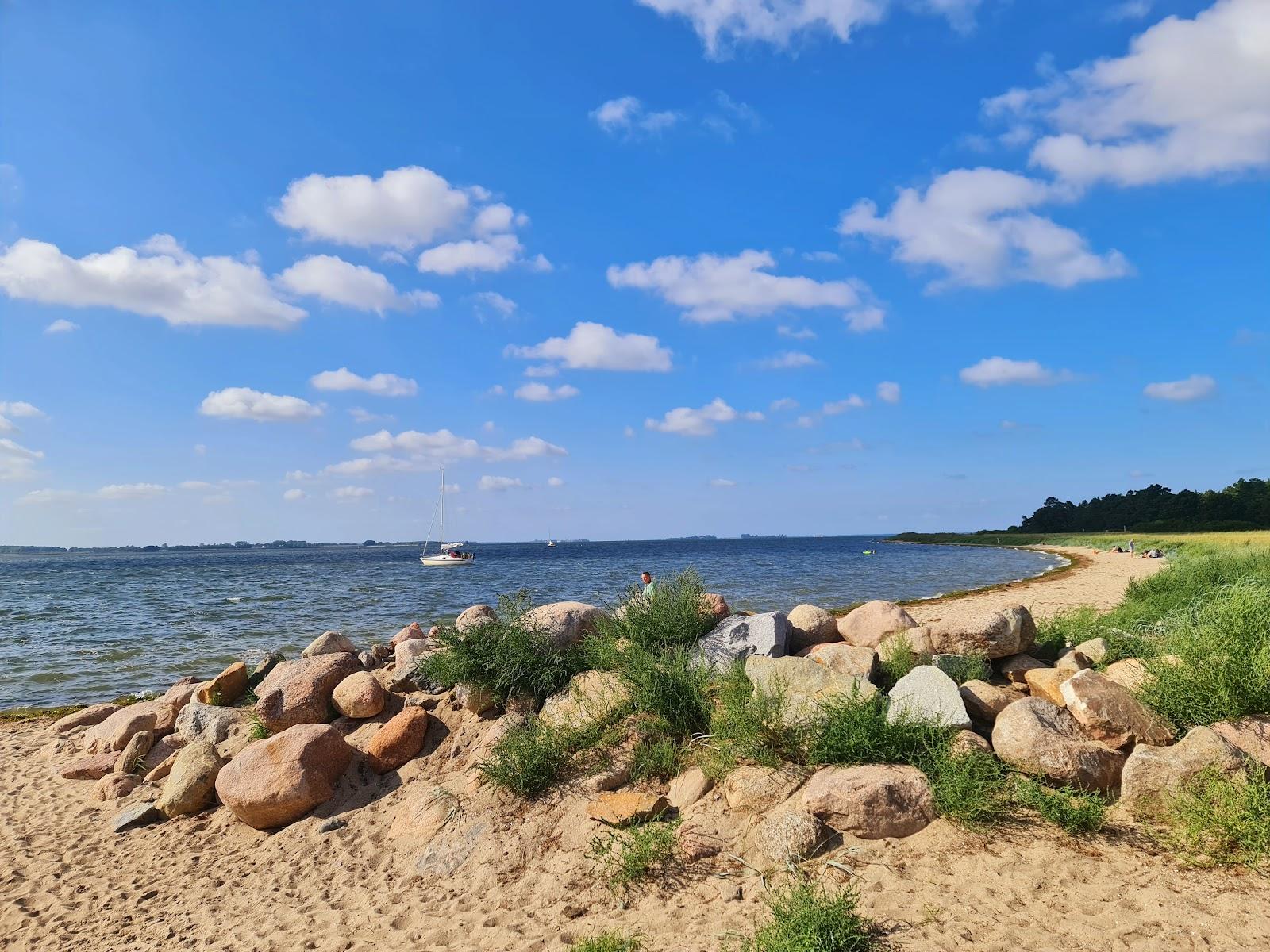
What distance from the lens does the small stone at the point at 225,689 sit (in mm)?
11742

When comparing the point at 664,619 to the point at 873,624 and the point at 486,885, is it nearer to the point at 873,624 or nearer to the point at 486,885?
the point at 873,624

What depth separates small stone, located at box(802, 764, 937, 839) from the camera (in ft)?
19.3

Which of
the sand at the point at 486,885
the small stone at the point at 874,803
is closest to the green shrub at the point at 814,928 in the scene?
the sand at the point at 486,885

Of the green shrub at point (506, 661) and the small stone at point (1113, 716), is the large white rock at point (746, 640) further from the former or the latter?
the small stone at point (1113, 716)

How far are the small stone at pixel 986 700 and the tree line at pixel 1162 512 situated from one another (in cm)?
9061

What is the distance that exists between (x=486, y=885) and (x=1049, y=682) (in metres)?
5.81

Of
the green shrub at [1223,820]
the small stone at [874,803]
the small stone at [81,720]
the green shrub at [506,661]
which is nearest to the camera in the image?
the green shrub at [1223,820]

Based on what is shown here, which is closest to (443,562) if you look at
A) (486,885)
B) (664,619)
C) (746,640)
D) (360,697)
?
(360,697)

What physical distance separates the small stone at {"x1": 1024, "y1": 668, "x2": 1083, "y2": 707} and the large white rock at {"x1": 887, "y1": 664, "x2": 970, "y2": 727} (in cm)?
89

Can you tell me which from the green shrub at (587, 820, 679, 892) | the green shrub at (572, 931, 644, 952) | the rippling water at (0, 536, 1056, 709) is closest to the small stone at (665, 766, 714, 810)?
the green shrub at (587, 820, 679, 892)

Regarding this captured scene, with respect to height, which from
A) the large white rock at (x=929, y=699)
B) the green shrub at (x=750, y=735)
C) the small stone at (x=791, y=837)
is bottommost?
the small stone at (x=791, y=837)

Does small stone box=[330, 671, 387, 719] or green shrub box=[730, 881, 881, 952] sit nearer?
green shrub box=[730, 881, 881, 952]

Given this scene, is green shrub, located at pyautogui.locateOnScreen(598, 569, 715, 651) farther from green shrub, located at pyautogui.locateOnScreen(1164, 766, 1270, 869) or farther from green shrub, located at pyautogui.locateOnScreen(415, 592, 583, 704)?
green shrub, located at pyautogui.locateOnScreen(1164, 766, 1270, 869)

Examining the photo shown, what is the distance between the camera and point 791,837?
5840 mm
